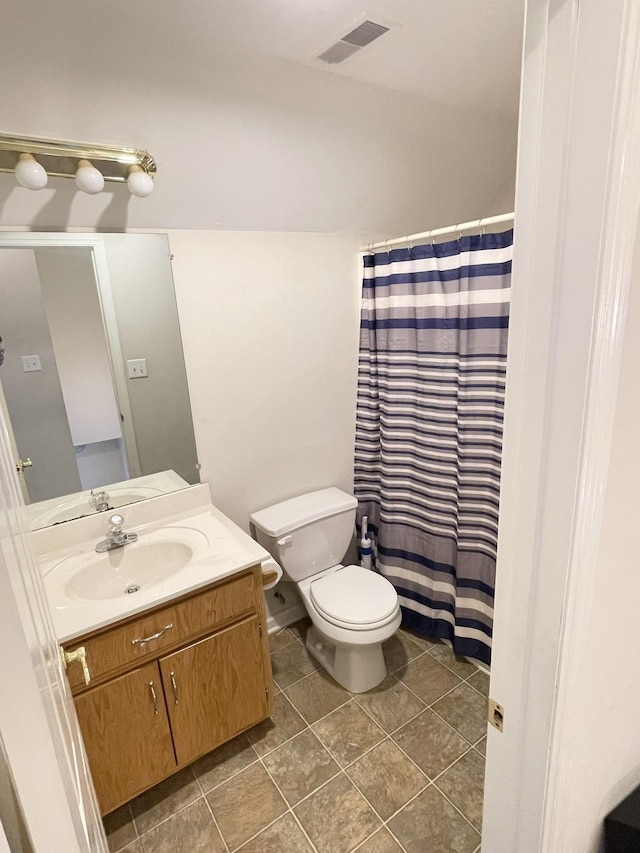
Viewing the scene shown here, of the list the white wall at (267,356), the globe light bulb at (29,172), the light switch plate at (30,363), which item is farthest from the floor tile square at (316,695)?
the globe light bulb at (29,172)

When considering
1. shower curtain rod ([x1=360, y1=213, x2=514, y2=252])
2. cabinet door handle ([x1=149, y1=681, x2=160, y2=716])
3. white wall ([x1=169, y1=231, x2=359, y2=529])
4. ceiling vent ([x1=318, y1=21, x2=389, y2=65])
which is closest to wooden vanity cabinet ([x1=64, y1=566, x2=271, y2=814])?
cabinet door handle ([x1=149, y1=681, x2=160, y2=716])

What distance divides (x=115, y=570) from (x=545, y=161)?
1.70m

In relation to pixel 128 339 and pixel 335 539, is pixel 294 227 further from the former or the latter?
pixel 335 539

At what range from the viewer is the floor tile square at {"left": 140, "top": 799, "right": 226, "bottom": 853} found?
4.86 feet

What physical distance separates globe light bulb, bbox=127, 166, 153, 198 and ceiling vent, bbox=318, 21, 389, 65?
0.63 m

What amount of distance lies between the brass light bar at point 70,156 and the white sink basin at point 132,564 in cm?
122

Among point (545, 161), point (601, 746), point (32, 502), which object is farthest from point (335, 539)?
point (545, 161)

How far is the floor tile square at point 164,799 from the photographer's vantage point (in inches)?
61.9

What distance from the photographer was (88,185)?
4.33ft

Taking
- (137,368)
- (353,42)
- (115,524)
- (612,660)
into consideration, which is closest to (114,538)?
(115,524)

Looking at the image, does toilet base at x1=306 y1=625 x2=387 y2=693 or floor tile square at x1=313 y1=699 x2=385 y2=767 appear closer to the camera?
floor tile square at x1=313 y1=699 x2=385 y2=767

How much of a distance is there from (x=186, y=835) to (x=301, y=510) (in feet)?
3.93

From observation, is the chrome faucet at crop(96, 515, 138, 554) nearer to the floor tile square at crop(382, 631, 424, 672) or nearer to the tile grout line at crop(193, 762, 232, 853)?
the tile grout line at crop(193, 762, 232, 853)

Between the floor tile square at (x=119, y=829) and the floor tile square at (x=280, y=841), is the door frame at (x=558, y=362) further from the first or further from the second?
the floor tile square at (x=119, y=829)
